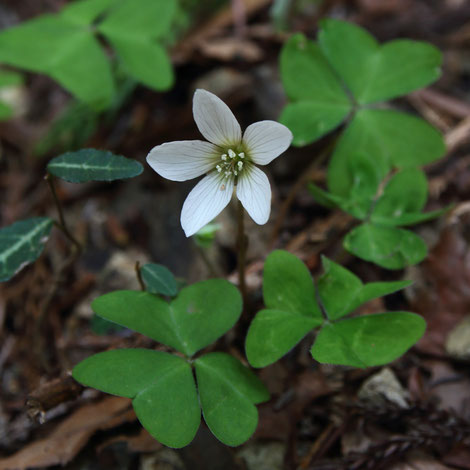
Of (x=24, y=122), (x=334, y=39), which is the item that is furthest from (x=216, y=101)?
(x=24, y=122)

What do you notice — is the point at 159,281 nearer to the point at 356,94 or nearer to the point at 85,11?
the point at 356,94

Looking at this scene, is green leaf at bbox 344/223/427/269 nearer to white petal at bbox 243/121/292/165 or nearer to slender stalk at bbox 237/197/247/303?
slender stalk at bbox 237/197/247/303

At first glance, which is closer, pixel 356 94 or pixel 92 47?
pixel 356 94

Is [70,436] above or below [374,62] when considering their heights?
below

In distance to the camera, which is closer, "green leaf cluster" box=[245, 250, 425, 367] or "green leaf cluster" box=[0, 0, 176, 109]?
"green leaf cluster" box=[245, 250, 425, 367]

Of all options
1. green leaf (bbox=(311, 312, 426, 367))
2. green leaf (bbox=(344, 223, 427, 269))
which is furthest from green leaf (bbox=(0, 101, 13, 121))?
green leaf (bbox=(311, 312, 426, 367))

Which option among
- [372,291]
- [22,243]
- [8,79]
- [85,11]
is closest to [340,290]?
[372,291]

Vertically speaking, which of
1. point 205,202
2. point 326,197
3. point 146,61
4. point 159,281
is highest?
point 146,61
